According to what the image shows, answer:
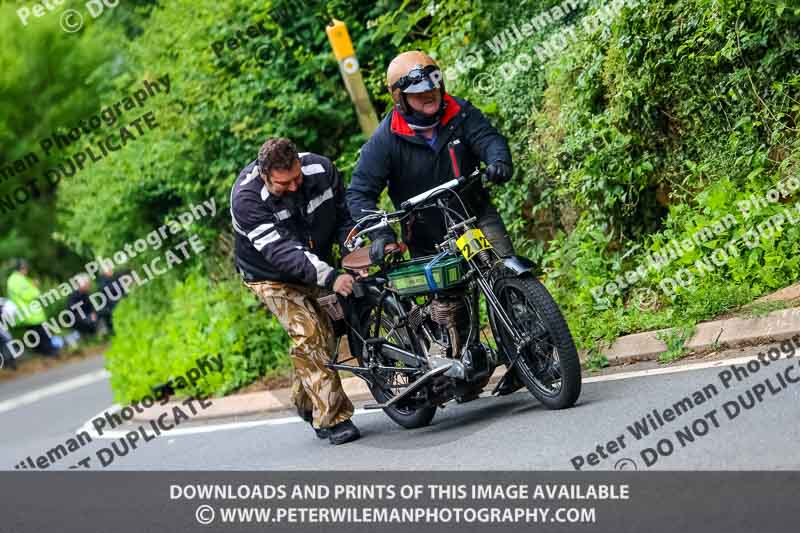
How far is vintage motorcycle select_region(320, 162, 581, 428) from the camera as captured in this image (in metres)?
6.88

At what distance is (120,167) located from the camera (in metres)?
16.3

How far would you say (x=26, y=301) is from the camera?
24547 millimetres

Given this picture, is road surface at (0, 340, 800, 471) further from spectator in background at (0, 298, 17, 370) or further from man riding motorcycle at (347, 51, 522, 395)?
spectator in background at (0, 298, 17, 370)

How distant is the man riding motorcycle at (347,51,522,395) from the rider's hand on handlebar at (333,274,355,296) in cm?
33

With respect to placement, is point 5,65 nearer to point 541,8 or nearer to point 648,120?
point 541,8

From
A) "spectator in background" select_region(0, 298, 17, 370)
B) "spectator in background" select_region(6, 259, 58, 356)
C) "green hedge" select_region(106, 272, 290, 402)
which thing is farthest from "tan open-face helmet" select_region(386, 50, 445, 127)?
"spectator in background" select_region(0, 298, 17, 370)

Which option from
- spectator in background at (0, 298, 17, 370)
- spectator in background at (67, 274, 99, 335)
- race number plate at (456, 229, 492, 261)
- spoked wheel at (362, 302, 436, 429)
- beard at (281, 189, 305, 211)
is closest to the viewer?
race number plate at (456, 229, 492, 261)

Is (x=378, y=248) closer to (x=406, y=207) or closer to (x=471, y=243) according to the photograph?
(x=406, y=207)

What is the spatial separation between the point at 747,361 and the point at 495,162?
6.10 ft

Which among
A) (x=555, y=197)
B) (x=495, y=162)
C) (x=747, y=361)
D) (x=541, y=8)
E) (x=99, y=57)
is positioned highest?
(x=99, y=57)

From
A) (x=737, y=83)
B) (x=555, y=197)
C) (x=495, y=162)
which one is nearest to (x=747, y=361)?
(x=495, y=162)

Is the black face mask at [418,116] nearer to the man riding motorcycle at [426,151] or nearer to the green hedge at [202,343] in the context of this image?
the man riding motorcycle at [426,151]

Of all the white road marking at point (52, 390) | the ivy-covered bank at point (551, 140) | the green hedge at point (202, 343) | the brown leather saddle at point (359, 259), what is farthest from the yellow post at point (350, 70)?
the white road marking at point (52, 390)

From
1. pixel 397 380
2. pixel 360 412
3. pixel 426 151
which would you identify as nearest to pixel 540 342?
pixel 397 380
